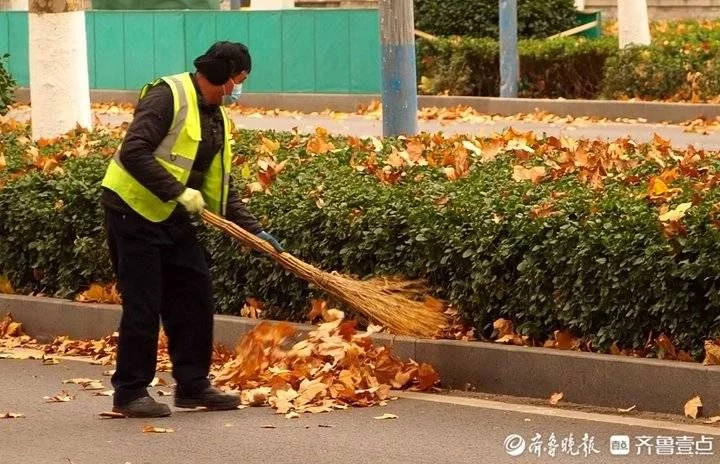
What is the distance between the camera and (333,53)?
24.2 m

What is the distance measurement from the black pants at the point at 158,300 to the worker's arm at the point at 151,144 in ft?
0.81

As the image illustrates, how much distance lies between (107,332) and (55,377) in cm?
82

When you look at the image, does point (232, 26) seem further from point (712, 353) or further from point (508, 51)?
point (712, 353)

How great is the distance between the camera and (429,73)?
24.0 m

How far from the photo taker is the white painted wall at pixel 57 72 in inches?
477

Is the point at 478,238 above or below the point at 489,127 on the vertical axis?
below

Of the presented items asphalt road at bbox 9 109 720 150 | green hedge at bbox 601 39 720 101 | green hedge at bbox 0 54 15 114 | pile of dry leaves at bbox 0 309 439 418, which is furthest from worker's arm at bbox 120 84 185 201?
green hedge at bbox 601 39 720 101

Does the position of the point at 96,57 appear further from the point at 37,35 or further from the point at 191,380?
the point at 191,380

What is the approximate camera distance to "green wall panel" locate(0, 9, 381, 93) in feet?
78.9

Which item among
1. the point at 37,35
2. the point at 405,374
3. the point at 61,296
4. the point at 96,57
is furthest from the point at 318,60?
the point at 405,374

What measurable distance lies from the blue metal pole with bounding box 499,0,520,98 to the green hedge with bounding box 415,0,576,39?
8.30 feet

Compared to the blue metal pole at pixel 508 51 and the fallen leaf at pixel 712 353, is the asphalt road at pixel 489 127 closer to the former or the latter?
the blue metal pole at pixel 508 51

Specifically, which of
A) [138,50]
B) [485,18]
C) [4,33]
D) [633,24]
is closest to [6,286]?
[633,24]

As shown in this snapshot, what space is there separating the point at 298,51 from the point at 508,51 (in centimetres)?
359
